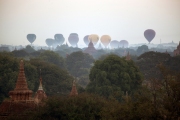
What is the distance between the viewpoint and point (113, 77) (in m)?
39.6

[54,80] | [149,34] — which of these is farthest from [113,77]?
[149,34]

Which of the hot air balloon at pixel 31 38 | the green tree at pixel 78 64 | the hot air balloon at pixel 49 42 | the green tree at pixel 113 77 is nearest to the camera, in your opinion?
the green tree at pixel 113 77

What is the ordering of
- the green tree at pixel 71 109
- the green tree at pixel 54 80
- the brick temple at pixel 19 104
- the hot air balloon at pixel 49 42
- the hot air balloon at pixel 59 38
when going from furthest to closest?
the hot air balloon at pixel 59 38, the hot air balloon at pixel 49 42, the green tree at pixel 54 80, the brick temple at pixel 19 104, the green tree at pixel 71 109

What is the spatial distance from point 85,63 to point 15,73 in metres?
45.8

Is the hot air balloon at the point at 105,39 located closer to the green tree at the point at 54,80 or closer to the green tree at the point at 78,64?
the green tree at the point at 78,64

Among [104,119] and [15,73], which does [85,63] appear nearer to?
[15,73]

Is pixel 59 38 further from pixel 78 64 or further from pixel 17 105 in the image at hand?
pixel 17 105

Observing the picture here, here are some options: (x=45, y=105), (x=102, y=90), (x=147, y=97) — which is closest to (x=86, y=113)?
(x=45, y=105)

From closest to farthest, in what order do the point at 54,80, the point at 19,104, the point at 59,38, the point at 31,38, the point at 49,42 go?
the point at 19,104, the point at 54,80, the point at 31,38, the point at 49,42, the point at 59,38

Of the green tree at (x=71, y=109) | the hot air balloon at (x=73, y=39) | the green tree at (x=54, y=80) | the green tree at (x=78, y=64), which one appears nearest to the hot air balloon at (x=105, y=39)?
the hot air balloon at (x=73, y=39)

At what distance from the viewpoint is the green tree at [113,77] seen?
126 ft

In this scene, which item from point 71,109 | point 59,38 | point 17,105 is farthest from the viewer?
point 59,38

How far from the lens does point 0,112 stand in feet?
83.3

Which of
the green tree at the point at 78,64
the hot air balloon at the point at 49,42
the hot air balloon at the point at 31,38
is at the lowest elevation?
the green tree at the point at 78,64
